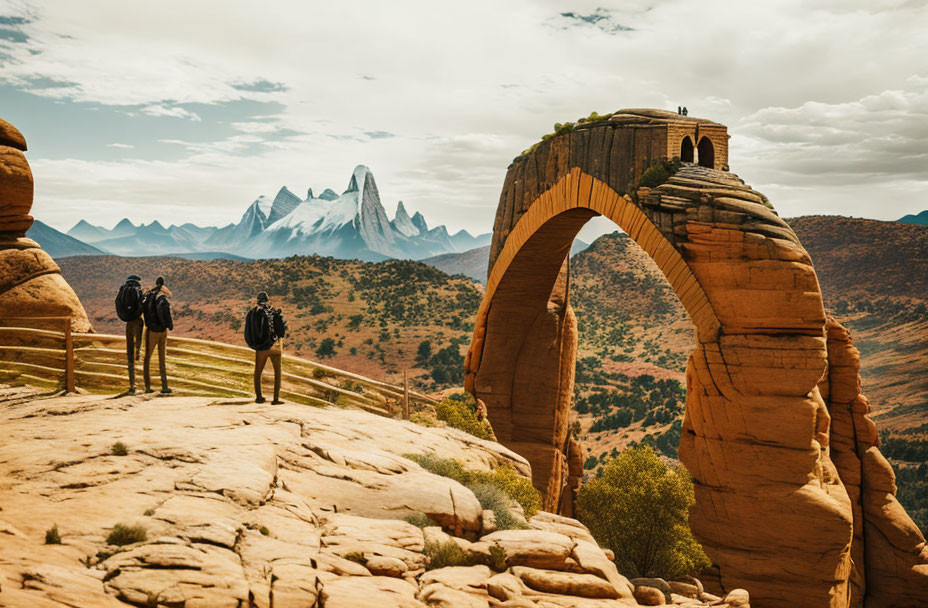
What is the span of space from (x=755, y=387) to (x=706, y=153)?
6405 mm

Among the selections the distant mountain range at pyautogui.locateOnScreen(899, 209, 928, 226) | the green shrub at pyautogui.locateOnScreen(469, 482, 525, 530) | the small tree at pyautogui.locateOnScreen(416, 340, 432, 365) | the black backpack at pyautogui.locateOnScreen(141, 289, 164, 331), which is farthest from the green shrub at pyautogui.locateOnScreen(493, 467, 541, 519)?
the distant mountain range at pyautogui.locateOnScreen(899, 209, 928, 226)

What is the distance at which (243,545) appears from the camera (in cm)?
646

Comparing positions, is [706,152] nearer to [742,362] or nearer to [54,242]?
[742,362]

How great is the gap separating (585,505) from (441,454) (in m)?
6.27

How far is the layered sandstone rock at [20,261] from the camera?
48.8 feet

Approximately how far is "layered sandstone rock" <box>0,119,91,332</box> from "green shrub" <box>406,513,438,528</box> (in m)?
11.1

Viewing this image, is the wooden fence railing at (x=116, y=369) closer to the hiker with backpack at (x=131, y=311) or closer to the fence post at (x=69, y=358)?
the fence post at (x=69, y=358)

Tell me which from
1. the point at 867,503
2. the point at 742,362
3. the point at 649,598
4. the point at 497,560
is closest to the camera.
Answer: the point at 497,560

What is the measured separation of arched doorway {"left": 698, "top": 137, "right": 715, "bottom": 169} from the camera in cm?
1604

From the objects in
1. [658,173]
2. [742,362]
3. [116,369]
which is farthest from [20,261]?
[742,362]

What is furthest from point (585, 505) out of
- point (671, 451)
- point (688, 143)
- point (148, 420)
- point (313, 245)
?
point (313, 245)

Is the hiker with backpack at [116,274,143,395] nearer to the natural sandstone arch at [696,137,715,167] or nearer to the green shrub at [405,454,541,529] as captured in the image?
the green shrub at [405,454,541,529]

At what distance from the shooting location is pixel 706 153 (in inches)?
637

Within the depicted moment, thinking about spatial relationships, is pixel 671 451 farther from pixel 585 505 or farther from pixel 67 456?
pixel 67 456
